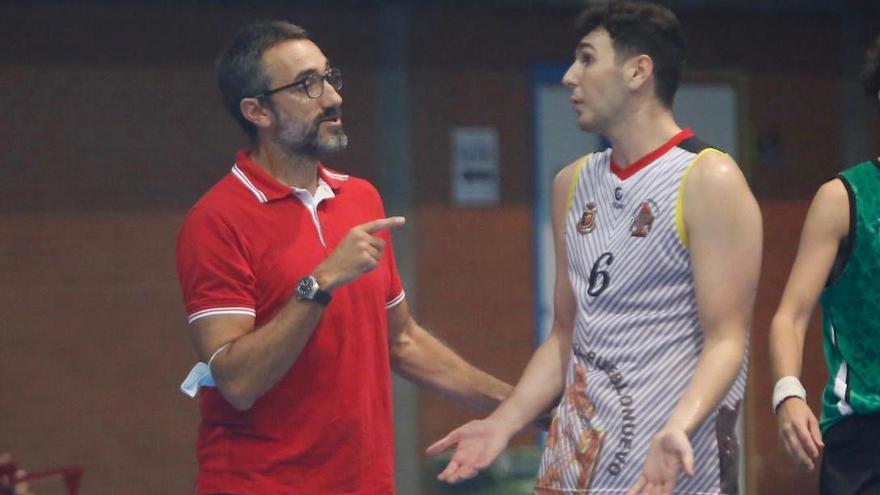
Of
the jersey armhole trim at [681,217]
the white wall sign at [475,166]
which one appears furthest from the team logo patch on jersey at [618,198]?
the white wall sign at [475,166]

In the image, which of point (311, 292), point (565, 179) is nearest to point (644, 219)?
point (565, 179)

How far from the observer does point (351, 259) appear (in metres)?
3.78

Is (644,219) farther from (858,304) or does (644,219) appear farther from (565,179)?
(858,304)

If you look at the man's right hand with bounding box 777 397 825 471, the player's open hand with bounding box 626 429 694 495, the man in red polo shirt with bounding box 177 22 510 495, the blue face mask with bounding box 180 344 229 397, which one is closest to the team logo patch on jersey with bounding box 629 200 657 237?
the player's open hand with bounding box 626 429 694 495

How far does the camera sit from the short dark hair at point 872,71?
4258mm

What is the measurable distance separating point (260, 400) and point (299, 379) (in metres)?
0.11

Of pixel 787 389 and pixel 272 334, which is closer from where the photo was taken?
pixel 272 334

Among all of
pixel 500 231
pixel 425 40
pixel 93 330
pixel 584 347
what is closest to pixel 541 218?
pixel 500 231

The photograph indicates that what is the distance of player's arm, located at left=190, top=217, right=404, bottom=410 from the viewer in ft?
12.4

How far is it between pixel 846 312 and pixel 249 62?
5.41ft

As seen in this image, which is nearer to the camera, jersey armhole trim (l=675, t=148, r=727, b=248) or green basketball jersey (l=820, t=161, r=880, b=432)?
jersey armhole trim (l=675, t=148, r=727, b=248)

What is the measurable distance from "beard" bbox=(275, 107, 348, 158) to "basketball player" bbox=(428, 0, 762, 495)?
24.7 inches

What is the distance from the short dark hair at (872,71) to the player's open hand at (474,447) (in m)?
1.34

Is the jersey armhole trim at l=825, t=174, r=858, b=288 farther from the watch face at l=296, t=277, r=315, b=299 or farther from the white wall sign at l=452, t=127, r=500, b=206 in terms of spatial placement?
the white wall sign at l=452, t=127, r=500, b=206
